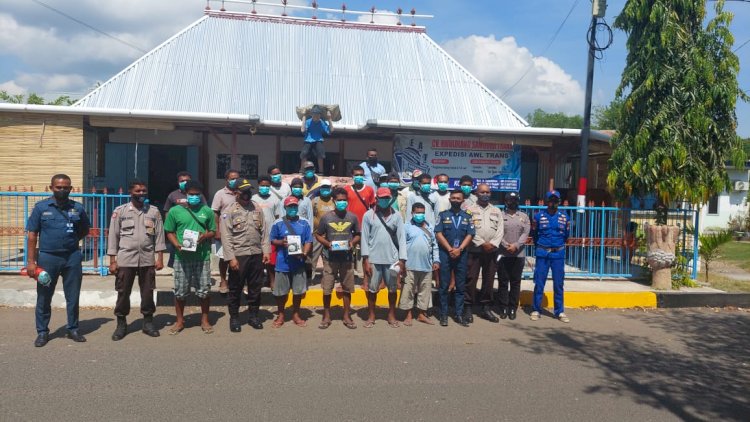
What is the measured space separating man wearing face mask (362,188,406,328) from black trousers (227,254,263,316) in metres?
1.34

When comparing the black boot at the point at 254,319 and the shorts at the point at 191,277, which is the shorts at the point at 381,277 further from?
the shorts at the point at 191,277

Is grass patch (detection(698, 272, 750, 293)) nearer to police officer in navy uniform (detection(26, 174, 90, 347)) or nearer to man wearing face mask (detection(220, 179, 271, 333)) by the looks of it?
man wearing face mask (detection(220, 179, 271, 333))

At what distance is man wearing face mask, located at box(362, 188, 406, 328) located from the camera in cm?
744

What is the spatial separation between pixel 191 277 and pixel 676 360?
221 inches

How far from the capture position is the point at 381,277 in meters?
7.51

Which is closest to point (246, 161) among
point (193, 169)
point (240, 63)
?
point (193, 169)

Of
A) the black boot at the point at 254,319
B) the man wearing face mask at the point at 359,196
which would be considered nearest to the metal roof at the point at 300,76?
the man wearing face mask at the point at 359,196

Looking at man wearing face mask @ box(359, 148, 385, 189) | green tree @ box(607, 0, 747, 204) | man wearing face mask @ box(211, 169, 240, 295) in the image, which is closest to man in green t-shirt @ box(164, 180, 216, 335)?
man wearing face mask @ box(211, 169, 240, 295)

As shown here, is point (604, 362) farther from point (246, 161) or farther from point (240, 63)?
point (240, 63)

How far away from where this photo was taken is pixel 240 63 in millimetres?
17297

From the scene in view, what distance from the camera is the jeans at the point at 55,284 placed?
251 inches

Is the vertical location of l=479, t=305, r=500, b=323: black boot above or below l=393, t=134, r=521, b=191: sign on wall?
below

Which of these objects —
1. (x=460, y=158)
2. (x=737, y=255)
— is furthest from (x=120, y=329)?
(x=737, y=255)

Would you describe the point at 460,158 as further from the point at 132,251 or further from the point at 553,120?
the point at 553,120
